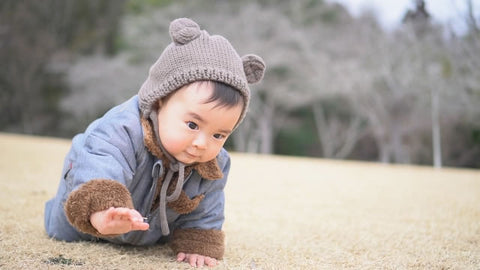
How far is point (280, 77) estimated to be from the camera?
1509cm

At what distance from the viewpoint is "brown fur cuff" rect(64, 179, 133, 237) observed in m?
1.16

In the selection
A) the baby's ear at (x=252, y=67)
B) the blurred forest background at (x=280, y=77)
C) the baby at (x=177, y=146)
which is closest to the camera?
the baby at (x=177, y=146)

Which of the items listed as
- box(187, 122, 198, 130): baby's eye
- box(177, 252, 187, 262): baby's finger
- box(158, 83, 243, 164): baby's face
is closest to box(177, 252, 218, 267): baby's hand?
box(177, 252, 187, 262): baby's finger

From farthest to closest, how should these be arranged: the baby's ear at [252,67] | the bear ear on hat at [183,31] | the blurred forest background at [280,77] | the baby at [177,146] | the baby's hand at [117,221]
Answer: the blurred forest background at [280,77], the baby's ear at [252,67], the bear ear on hat at [183,31], the baby at [177,146], the baby's hand at [117,221]

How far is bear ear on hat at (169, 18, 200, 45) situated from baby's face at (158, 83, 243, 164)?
0.55ft

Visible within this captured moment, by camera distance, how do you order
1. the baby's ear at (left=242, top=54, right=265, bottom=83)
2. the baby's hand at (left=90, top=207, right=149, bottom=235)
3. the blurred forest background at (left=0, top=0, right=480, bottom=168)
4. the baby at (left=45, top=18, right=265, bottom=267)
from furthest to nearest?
the blurred forest background at (left=0, top=0, right=480, bottom=168), the baby's ear at (left=242, top=54, right=265, bottom=83), the baby at (left=45, top=18, right=265, bottom=267), the baby's hand at (left=90, top=207, right=149, bottom=235)

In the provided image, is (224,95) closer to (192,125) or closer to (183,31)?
(192,125)

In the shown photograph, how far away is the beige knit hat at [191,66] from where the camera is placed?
141 centimetres

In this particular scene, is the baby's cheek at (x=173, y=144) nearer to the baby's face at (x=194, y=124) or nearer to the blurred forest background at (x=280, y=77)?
the baby's face at (x=194, y=124)

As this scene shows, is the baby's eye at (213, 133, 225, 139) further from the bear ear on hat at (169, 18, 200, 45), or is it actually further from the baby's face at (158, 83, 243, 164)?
the bear ear on hat at (169, 18, 200, 45)

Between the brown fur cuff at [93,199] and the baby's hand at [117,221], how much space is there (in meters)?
0.02

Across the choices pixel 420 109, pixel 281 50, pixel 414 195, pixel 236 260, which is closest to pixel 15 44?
pixel 281 50

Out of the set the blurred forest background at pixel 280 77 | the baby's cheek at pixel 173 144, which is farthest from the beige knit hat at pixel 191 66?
the blurred forest background at pixel 280 77

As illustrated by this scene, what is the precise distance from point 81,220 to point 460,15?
532cm
